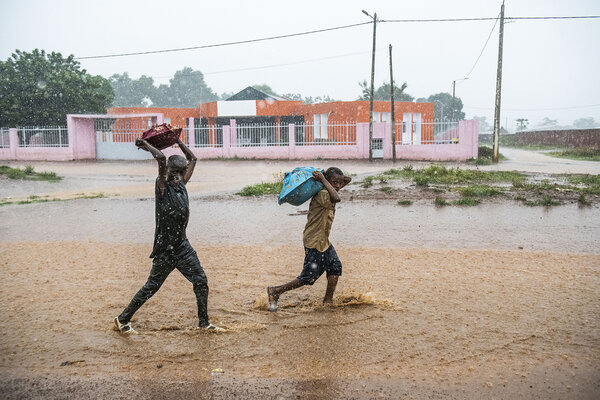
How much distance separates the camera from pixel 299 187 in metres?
4.35

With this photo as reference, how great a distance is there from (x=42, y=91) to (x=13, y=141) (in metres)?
6.28

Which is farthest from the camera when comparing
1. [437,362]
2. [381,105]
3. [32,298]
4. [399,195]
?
[381,105]

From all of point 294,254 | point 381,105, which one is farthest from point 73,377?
point 381,105

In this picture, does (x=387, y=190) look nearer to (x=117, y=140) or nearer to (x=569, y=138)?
(x=117, y=140)

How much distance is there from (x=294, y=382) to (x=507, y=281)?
131 inches

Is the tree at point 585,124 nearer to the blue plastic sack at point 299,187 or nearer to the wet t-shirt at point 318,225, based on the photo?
the wet t-shirt at point 318,225

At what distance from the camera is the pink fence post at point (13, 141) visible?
28.3 m

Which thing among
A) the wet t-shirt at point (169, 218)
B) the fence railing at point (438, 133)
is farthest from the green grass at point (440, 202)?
the fence railing at point (438, 133)

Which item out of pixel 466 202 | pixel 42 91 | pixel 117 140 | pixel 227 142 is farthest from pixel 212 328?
pixel 42 91

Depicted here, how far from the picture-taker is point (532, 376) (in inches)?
137

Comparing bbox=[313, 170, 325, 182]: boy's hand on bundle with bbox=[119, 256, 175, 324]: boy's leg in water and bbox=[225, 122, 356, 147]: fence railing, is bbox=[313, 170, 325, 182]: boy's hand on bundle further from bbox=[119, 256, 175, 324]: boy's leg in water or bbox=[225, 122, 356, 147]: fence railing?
bbox=[225, 122, 356, 147]: fence railing

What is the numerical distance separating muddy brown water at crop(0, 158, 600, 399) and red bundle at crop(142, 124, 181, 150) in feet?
5.29

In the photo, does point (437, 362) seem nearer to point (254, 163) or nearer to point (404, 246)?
point (404, 246)

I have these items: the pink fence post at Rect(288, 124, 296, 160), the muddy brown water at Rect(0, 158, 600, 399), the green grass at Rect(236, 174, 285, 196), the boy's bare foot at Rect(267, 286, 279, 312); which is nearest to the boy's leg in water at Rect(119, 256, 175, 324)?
the muddy brown water at Rect(0, 158, 600, 399)
